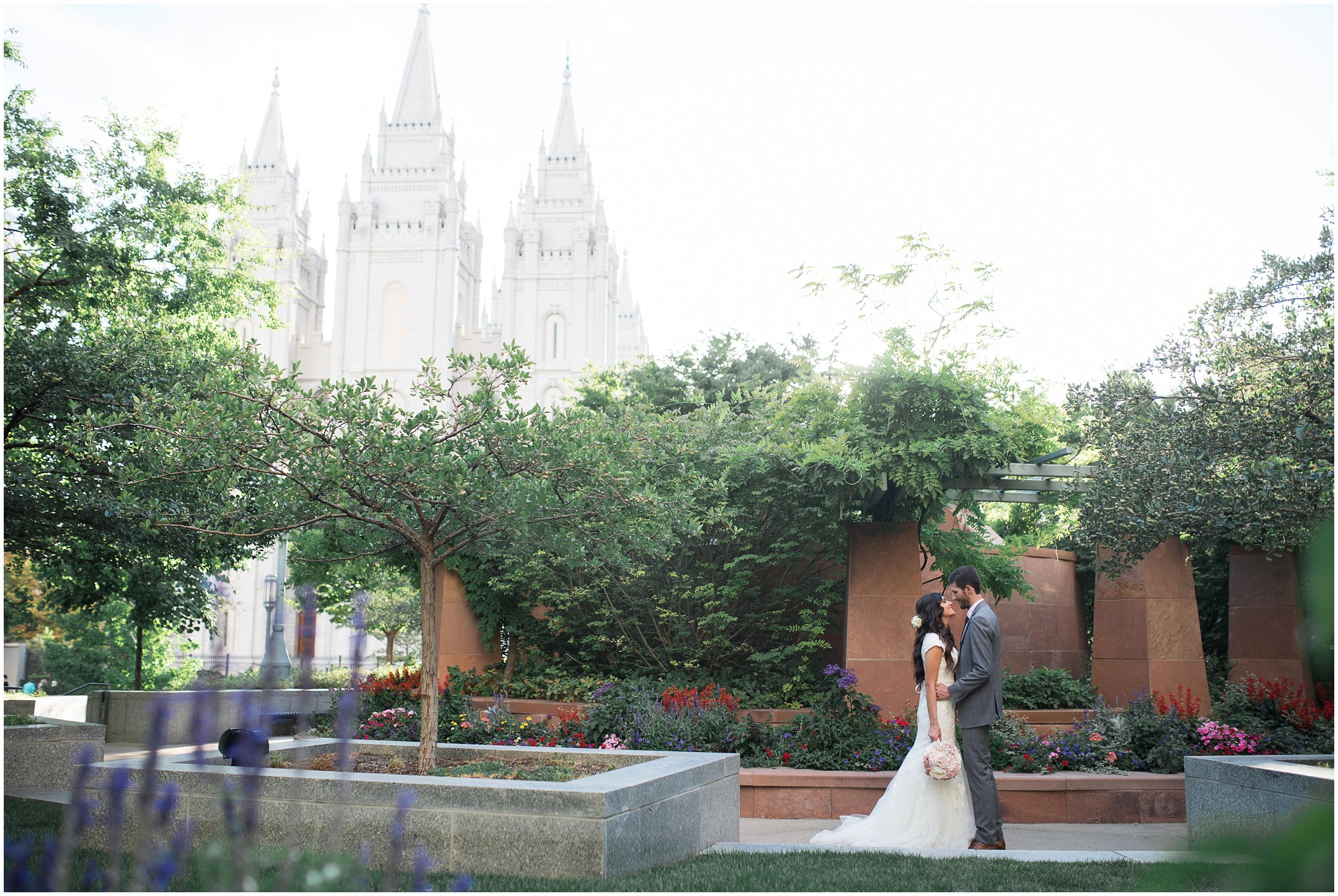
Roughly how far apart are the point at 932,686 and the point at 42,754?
8311 millimetres

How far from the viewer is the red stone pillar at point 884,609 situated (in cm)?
1115

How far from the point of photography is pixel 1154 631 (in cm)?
1202

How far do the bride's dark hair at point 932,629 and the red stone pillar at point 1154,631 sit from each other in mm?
5694

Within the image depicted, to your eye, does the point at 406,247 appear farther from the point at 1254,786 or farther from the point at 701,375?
the point at 1254,786

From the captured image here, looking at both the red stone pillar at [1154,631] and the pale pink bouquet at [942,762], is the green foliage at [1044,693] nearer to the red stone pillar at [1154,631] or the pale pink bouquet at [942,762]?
the red stone pillar at [1154,631]

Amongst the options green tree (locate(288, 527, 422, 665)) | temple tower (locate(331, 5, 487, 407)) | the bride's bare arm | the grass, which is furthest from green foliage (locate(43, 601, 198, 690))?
temple tower (locate(331, 5, 487, 407))

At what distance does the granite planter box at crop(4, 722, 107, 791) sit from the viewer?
357 inches

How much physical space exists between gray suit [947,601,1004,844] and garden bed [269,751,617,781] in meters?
2.63

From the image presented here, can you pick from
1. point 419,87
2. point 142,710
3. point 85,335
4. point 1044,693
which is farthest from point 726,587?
point 419,87

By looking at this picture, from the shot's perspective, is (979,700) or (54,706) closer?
(979,700)

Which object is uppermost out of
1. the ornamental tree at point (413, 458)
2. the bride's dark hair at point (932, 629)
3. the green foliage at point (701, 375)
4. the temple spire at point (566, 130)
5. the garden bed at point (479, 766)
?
the temple spire at point (566, 130)

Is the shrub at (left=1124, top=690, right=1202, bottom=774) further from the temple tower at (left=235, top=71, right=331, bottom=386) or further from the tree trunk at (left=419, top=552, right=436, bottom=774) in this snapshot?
the temple tower at (left=235, top=71, right=331, bottom=386)

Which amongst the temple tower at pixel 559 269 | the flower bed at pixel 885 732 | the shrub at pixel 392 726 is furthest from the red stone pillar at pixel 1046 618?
the temple tower at pixel 559 269

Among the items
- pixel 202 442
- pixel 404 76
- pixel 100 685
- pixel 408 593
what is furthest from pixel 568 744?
pixel 404 76
